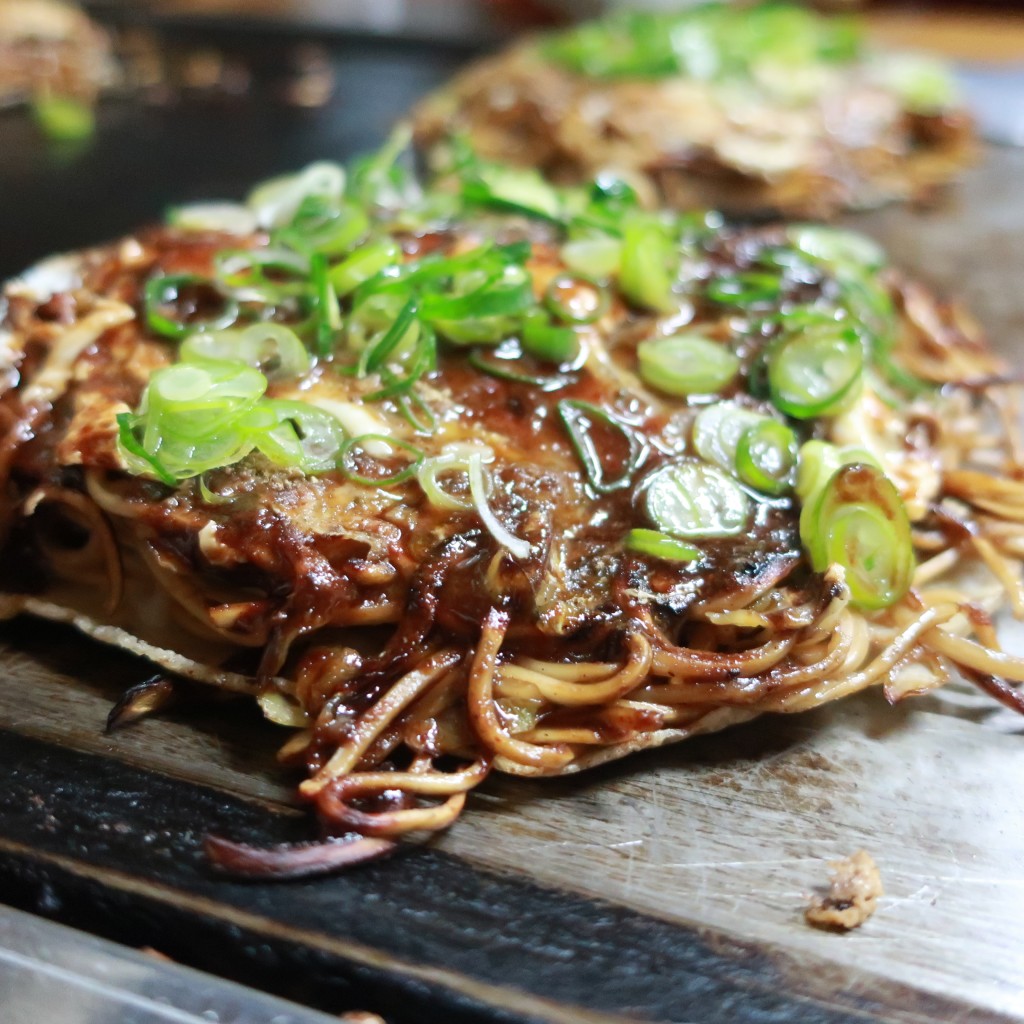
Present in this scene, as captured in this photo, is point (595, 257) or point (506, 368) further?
point (595, 257)

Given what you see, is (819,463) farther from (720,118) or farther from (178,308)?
(720,118)

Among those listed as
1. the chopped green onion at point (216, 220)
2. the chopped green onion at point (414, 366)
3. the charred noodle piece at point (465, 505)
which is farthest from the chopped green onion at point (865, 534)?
the chopped green onion at point (216, 220)

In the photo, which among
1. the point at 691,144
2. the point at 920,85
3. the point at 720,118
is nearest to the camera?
the point at 691,144

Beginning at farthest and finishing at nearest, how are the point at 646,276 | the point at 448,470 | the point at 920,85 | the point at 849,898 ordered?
1. the point at 920,85
2. the point at 646,276
3. the point at 448,470
4. the point at 849,898

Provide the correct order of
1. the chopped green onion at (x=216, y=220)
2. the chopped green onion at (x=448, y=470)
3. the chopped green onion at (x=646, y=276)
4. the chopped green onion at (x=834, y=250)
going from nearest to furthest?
the chopped green onion at (x=448, y=470) → the chopped green onion at (x=646, y=276) → the chopped green onion at (x=216, y=220) → the chopped green onion at (x=834, y=250)

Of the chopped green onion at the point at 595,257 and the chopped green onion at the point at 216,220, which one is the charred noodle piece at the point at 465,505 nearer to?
the chopped green onion at the point at 595,257

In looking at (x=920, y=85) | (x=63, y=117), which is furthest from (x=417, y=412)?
(x=920, y=85)

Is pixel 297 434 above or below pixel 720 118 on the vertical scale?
below
